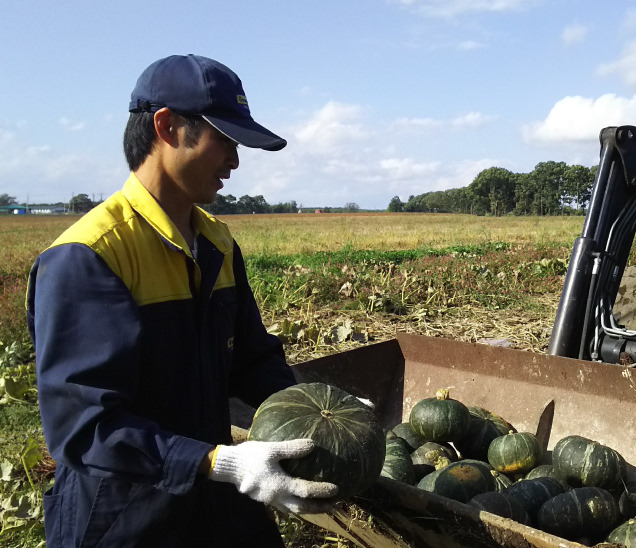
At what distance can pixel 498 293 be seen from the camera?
9.98 m

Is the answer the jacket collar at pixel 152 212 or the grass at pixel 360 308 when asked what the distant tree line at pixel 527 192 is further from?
the jacket collar at pixel 152 212

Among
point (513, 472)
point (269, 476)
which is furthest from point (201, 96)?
point (513, 472)

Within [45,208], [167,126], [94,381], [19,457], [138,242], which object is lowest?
[19,457]

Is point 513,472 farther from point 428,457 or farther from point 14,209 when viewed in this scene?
point 14,209

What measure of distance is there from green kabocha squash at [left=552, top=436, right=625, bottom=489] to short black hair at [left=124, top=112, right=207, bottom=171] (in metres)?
2.45

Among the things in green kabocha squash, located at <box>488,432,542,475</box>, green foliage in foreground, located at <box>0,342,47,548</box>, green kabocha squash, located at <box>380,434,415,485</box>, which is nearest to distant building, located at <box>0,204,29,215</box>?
green foliage in foreground, located at <box>0,342,47,548</box>

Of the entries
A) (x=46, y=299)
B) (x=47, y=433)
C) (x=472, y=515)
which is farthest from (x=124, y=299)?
(x=472, y=515)

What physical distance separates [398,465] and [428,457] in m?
0.34

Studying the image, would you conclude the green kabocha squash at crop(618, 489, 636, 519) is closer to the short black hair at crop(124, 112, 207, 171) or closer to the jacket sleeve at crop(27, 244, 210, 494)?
the jacket sleeve at crop(27, 244, 210, 494)

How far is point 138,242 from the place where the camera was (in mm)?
2010

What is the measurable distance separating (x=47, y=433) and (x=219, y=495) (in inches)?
26.5

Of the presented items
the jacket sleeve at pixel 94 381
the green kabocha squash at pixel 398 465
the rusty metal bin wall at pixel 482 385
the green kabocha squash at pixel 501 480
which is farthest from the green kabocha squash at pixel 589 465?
the jacket sleeve at pixel 94 381

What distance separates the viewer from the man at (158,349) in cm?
179

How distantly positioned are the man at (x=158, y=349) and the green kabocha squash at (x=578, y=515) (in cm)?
123
